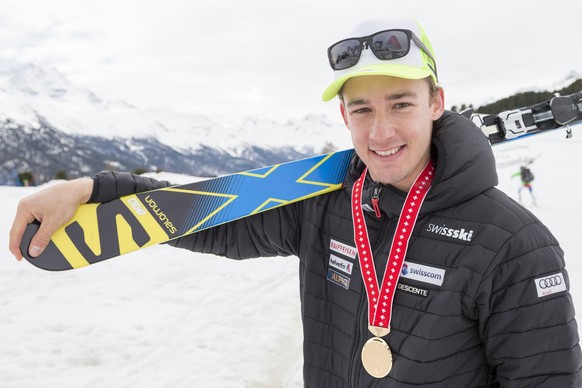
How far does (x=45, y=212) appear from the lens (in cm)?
195

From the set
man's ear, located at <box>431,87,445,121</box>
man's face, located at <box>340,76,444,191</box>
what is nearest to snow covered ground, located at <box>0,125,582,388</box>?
man's face, located at <box>340,76,444,191</box>

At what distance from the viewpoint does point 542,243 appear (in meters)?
1.58

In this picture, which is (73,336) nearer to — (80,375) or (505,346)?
(80,375)

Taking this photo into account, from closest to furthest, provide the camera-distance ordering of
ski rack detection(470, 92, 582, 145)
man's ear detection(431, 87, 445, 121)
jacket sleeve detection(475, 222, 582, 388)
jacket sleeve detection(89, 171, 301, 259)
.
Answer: jacket sleeve detection(475, 222, 582, 388)
man's ear detection(431, 87, 445, 121)
jacket sleeve detection(89, 171, 301, 259)
ski rack detection(470, 92, 582, 145)

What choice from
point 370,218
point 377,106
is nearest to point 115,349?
point 370,218

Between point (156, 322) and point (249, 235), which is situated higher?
point (249, 235)

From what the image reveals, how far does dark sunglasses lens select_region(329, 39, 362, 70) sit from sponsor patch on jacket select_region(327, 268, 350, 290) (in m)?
1.00

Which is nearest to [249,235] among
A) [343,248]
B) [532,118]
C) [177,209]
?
[177,209]

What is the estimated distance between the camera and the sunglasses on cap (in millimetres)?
1830

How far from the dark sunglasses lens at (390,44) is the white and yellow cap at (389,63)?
0.02 metres

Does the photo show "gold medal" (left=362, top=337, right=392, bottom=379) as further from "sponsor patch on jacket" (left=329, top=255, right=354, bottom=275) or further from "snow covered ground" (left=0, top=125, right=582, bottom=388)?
"snow covered ground" (left=0, top=125, right=582, bottom=388)

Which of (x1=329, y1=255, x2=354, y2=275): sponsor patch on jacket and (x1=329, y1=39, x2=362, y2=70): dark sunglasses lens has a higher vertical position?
(x1=329, y1=39, x2=362, y2=70): dark sunglasses lens

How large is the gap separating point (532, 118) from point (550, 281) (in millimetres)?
2226

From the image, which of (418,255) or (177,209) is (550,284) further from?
(177,209)
